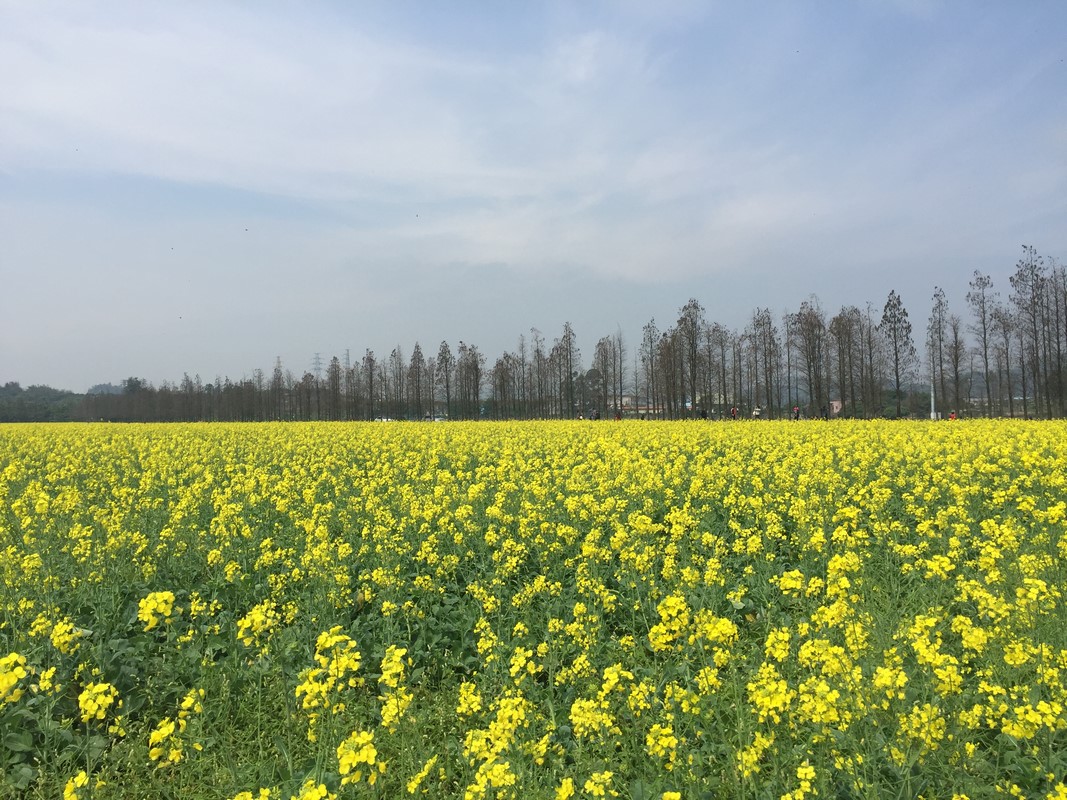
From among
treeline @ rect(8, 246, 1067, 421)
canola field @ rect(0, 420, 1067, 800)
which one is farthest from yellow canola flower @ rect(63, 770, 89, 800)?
treeline @ rect(8, 246, 1067, 421)

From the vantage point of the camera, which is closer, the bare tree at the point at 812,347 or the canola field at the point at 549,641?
the canola field at the point at 549,641

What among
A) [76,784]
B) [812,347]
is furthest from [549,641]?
[812,347]

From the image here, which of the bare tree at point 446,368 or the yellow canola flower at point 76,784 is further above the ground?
the bare tree at point 446,368

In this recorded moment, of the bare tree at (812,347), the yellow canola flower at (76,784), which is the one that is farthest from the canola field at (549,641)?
the bare tree at (812,347)

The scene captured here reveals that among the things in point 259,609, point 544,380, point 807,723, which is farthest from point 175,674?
point 544,380

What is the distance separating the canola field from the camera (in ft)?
10.4

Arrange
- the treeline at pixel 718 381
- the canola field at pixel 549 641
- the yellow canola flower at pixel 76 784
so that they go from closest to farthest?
the yellow canola flower at pixel 76 784 < the canola field at pixel 549 641 < the treeline at pixel 718 381

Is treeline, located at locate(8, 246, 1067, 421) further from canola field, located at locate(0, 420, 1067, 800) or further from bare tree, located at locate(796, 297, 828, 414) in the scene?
canola field, located at locate(0, 420, 1067, 800)

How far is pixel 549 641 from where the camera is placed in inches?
198

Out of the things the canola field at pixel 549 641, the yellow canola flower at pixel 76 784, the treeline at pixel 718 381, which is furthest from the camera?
the treeline at pixel 718 381

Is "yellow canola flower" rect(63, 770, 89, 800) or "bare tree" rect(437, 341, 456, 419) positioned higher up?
"bare tree" rect(437, 341, 456, 419)

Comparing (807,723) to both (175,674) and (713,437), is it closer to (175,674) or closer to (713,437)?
(175,674)

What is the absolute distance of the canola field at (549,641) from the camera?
3.16 metres

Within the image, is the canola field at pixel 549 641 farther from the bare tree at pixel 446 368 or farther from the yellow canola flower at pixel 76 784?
the bare tree at pixel 446 368
